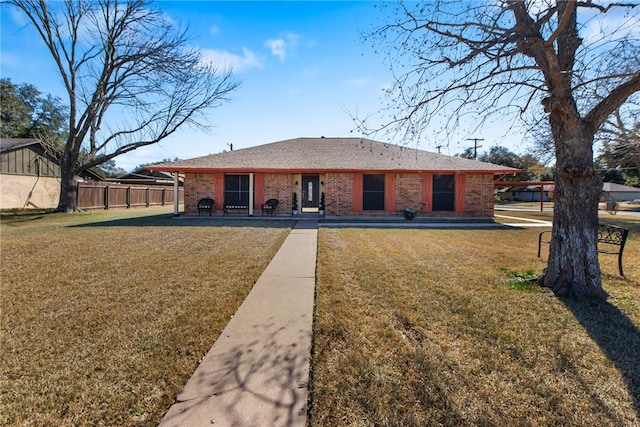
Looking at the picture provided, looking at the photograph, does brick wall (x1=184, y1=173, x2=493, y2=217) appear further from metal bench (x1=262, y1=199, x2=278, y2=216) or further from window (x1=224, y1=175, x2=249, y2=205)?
window (x1=224, y1=175, x2=249, y2=205)

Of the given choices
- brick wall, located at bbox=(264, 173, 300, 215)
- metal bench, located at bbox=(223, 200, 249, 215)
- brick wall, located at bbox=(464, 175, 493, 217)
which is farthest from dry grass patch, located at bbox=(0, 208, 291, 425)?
brick wall, located at bbox=(464, 175, 493, 217)

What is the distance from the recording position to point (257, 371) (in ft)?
8.22

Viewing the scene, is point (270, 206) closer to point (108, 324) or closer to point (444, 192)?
point (444, 192)

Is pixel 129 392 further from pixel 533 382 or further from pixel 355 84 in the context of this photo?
pixel 355 84

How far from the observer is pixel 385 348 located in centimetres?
287

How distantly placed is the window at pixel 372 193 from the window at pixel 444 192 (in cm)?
269

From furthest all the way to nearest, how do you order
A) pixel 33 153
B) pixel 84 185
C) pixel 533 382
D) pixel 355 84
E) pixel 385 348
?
pixel 33 153 < pixel 84 185 < pixel 355 84 < pixel 385 348 < pixel 533 382

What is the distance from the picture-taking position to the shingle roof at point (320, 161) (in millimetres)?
14945

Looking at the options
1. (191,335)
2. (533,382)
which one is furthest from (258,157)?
(533,382)

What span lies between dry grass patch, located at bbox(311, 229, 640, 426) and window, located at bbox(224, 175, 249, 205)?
11.3 m

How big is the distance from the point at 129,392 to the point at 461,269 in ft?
17.4

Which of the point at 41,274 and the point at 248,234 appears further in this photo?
the point at 248,234

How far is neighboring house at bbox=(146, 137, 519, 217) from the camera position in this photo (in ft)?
49.6

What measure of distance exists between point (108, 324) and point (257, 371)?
6.29 ft
